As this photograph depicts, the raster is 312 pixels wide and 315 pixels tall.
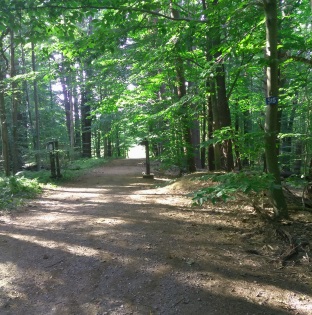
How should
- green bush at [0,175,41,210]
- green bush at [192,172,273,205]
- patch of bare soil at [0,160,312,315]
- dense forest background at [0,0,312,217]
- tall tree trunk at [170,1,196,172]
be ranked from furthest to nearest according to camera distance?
tall tree trunk at [170,1,196,172] → green bush at [0,175,41,210] → dense forest background at [0,0,312,217] → green bush at [192,172,273,205] → patch of bare soil at [0,160,312,315]

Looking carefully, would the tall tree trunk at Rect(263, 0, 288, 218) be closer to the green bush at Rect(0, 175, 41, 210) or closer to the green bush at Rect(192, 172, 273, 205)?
the green bush at Rect(192, 172, 273, 205)

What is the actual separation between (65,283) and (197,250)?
79.4 inches

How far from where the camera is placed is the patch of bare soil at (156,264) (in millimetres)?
3387

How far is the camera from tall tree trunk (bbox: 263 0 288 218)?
182 inches

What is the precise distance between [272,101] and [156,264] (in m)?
3.22

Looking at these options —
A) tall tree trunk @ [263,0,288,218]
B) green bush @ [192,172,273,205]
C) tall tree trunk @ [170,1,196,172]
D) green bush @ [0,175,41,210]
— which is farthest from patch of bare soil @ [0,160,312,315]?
tall tree trunk @ [170,1,196,172]

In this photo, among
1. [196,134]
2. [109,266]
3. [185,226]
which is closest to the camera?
[109,266]

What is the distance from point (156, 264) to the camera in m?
4.24

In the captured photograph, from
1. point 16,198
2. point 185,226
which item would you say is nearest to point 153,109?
point 16,198

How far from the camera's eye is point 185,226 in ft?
19.5

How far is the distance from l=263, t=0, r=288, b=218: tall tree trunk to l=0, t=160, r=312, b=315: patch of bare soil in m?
0.52

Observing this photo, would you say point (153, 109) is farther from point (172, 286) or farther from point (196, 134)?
point (172, 286)

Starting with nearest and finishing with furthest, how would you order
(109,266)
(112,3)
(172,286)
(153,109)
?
(172,286)
(109,266)
(112,3)
(153,109)

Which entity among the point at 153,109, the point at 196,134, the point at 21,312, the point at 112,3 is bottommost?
the point at 21,312
